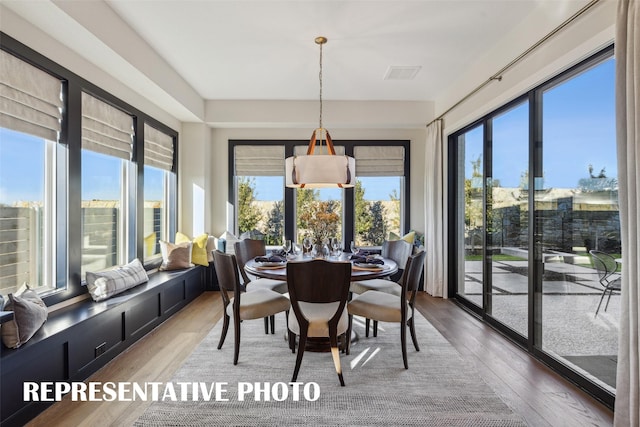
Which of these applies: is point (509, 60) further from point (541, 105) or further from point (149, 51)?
point (149, 51)

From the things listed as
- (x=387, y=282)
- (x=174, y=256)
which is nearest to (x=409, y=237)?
(x=387, y=282)

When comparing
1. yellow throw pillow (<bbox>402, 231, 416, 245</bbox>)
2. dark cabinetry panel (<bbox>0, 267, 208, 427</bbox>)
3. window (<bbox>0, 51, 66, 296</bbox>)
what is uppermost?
window (<bbox>0, 51, 66, 296</bbox>)

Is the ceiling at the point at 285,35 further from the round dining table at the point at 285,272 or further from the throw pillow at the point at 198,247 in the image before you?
the round dining table at the point at 285,272

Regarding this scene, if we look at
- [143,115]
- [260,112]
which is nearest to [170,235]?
[143,115]

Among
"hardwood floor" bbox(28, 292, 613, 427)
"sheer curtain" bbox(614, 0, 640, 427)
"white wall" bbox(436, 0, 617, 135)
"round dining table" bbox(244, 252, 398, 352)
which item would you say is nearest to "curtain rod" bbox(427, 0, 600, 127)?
"white wall" bbox(436, 0, 617, 135)

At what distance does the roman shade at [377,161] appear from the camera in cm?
522

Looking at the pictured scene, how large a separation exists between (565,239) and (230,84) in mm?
4011

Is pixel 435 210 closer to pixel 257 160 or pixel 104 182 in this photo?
pixel 257 160

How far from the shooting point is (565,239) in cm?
246

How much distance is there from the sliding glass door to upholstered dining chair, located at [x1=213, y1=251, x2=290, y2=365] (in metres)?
2.21

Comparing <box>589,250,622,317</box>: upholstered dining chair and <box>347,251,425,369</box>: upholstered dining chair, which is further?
<box>347,251,425,369</box>: upholstered dining chair

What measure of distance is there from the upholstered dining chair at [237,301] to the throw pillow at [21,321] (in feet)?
3.78

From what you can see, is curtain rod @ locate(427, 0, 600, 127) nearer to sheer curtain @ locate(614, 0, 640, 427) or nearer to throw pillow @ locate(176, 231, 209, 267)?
sheer curtain @ locate(614, 0, 640, 427)

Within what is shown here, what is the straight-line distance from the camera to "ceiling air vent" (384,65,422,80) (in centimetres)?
367
